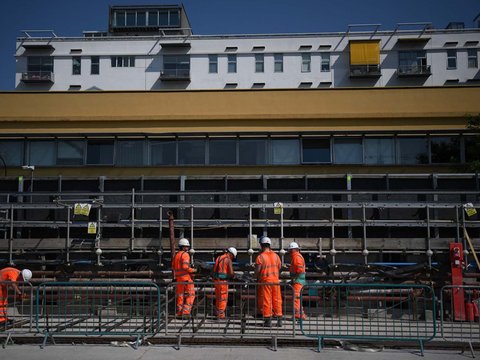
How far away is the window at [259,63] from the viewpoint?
4562 centimetres

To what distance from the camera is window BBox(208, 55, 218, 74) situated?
4572 cm

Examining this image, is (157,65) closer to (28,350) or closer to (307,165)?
(307,165)

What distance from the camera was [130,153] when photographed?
17.3 meters

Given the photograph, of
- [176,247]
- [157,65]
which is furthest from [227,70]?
[176,247]

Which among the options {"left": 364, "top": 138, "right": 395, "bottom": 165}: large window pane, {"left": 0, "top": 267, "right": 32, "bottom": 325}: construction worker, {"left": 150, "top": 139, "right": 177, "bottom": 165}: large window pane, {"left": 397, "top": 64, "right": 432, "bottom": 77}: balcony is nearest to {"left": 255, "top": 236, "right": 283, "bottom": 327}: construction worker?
{"left": 0, "top": 267, "right": 32, "bottom": 325}: construction worker

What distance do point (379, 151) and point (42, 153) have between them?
11.6 meters

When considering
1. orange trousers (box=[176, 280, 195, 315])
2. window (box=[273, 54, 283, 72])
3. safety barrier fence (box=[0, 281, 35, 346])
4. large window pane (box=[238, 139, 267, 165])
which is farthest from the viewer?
window (box=[273, 54, 283, 72])

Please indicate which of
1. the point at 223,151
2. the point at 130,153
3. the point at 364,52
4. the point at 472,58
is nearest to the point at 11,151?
the point at 130,153

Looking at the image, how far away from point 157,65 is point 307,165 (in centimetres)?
3259

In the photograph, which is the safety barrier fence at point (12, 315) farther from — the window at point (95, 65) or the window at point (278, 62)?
the window at point (95, 65)

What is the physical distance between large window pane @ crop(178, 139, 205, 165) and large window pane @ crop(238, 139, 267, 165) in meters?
1.32

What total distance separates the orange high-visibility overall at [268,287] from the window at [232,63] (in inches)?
1475

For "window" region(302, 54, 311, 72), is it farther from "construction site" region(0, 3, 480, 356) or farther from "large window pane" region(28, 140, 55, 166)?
"large window pane" region(28, 140, 55, 166)

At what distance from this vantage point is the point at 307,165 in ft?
54.9
